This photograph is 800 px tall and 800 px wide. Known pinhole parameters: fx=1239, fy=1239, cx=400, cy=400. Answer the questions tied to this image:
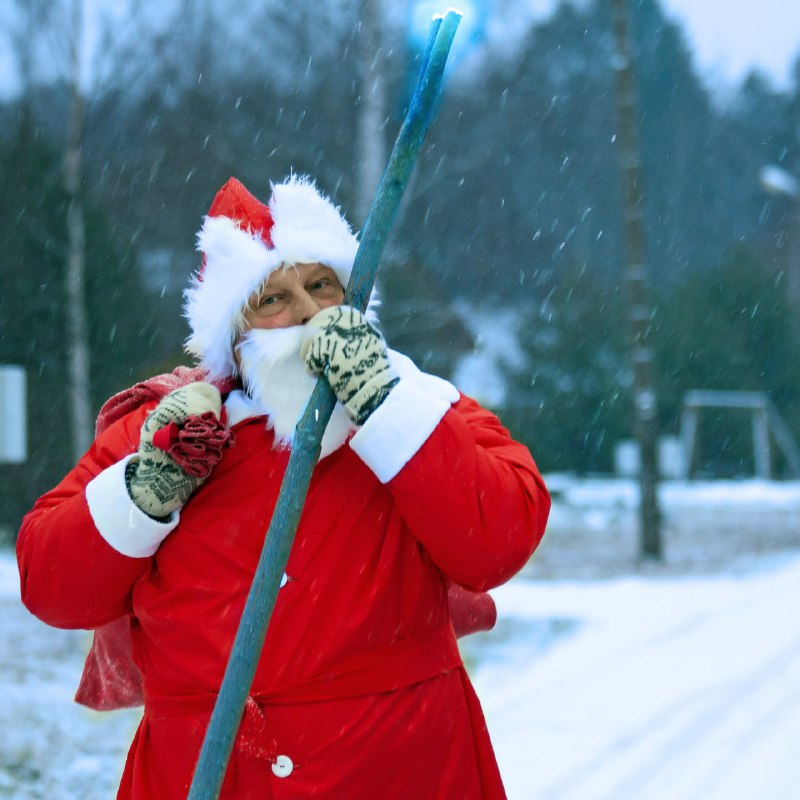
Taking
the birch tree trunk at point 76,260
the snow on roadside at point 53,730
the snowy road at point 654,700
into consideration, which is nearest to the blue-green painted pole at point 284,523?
the snowy road at point 654,700

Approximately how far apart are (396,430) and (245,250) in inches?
21.4

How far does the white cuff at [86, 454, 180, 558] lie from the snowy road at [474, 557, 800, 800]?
285 cm

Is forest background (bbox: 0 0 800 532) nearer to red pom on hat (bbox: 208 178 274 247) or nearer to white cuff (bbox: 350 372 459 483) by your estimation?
red pom on hat (bbox: 208 178 274 247)

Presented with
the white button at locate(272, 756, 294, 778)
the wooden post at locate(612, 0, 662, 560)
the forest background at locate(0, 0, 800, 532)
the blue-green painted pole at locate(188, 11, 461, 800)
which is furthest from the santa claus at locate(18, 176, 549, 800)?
the wooden post at locate(612, 0, 662, 560)

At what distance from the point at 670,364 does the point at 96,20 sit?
60.1ft

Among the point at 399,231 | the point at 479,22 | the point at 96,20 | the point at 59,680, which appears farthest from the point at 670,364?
the point at 479,22

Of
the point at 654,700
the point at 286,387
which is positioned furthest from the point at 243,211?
the point at 654,700

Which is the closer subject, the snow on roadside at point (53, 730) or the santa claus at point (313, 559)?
the santa claus at point (313, 559)

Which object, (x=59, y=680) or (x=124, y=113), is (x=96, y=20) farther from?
(x=59, y=680)

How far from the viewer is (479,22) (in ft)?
7.01

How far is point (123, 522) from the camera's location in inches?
79.1

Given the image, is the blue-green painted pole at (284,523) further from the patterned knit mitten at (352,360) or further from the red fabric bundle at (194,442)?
the red fabric bundle at (194,442)

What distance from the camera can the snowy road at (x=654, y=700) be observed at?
15.2ft

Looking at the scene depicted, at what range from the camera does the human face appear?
217cm
